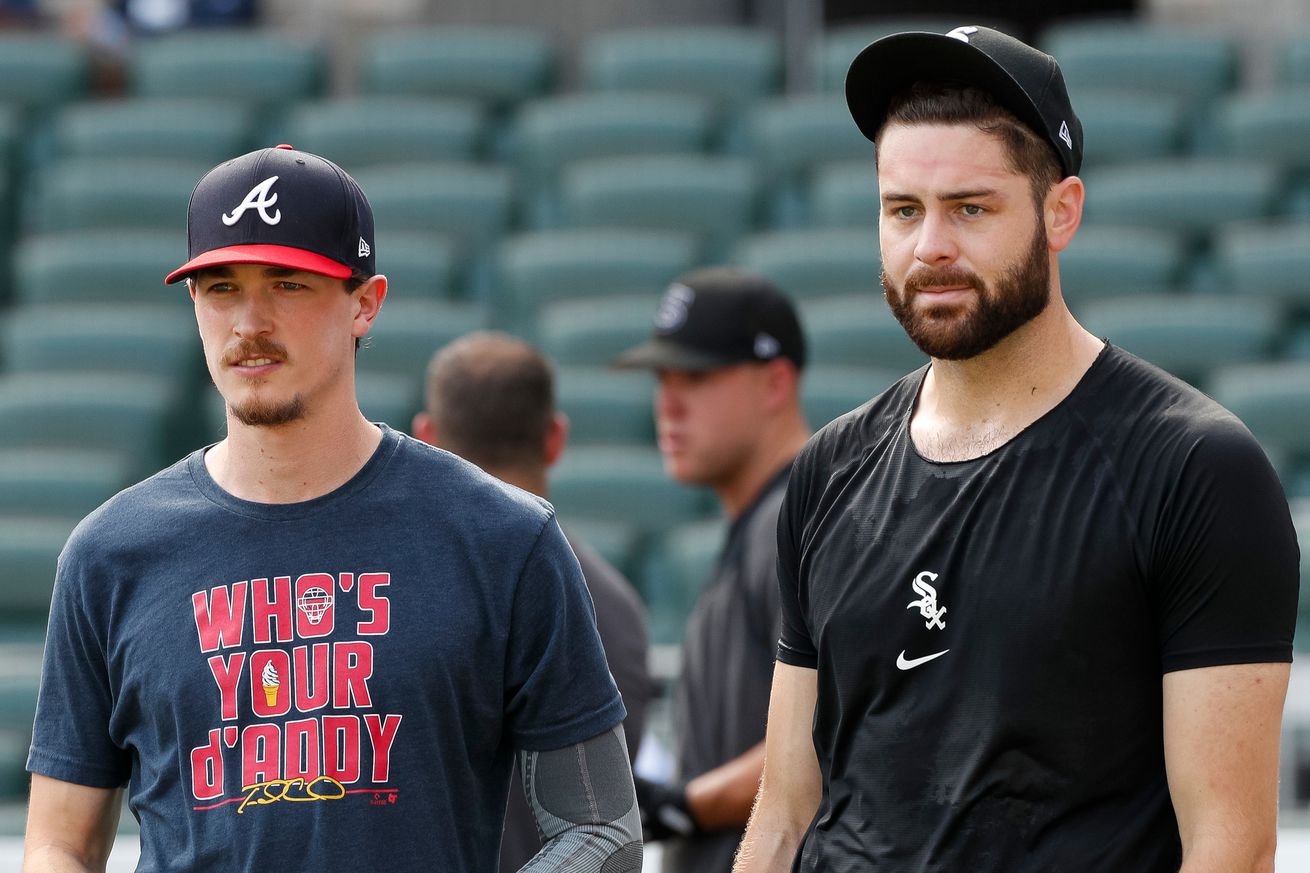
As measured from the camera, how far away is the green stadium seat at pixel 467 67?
27.5 feet

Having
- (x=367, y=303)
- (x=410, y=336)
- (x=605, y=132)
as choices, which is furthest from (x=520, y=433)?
(x=605, y=132)

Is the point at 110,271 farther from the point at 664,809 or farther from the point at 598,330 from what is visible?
the point at 664,809

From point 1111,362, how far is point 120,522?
3.57ft

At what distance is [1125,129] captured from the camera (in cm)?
730

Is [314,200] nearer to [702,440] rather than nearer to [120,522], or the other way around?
[120,522]

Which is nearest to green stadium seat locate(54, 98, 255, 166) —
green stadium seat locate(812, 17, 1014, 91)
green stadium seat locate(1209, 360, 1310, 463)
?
green stadium seat locate(812, 17, 1014, 91)

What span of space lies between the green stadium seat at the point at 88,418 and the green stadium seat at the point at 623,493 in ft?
5.20

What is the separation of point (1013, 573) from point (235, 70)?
735 centimetres

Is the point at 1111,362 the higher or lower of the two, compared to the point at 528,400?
higher

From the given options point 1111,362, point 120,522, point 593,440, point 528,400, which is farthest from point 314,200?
point 593,440

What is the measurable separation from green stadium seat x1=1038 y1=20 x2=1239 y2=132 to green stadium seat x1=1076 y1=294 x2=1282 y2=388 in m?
1.88

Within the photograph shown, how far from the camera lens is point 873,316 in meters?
6.15

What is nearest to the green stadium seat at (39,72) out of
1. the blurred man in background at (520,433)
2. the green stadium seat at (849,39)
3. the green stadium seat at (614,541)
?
the green stadium seat at (849,39)

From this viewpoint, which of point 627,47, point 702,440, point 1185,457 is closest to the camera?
point 1185,457
